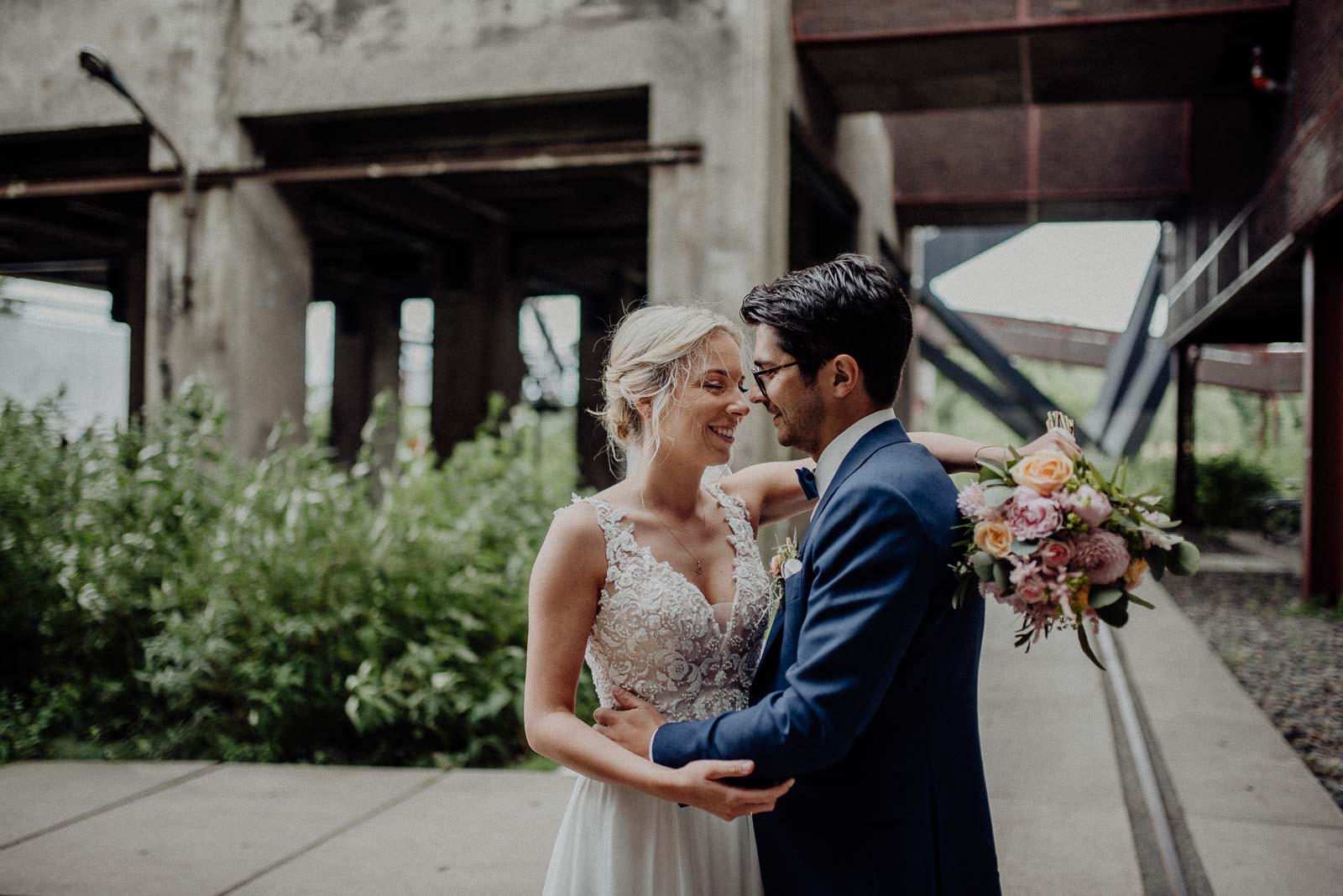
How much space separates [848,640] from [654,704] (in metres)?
0.75

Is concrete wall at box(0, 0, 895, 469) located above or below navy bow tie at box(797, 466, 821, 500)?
above

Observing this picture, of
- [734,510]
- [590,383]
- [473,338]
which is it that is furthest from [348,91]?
[590,383]

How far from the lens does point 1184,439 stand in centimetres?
1844

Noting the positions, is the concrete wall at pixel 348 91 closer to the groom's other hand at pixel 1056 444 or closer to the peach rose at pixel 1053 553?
the groom's other hand at pixel 1056 444

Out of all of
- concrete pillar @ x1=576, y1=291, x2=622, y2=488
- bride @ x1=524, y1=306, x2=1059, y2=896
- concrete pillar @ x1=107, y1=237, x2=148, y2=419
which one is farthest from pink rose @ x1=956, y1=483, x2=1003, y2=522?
concrete pillar @ x1=107, y1=237, x2=148, y2=419

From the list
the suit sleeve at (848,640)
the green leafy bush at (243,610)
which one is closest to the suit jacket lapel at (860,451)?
→ the suit sleeve at (848,640)

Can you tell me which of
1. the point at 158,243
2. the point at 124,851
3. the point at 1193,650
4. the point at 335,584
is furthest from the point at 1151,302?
the point at 124,851

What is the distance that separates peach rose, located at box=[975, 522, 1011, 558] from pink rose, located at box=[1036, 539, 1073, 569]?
6cm

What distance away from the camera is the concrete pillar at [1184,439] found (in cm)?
1831

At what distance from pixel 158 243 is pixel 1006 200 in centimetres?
1138

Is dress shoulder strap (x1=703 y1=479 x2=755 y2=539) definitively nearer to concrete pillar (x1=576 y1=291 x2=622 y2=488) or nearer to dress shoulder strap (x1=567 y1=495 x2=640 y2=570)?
dress shoulder strap (x1=567 y1=495 x2=640 y2=570)

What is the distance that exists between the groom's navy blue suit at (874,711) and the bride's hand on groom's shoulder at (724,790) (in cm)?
2

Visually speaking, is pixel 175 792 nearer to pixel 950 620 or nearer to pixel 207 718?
pixel 207 718

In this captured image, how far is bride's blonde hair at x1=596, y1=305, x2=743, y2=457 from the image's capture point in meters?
2.30
